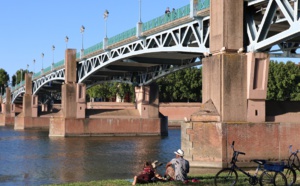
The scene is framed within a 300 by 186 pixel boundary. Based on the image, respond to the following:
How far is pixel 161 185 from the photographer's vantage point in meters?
13.7

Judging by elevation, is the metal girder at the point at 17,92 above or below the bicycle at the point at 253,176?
above

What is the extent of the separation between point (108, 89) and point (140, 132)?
45726 mm

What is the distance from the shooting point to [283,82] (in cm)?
7925

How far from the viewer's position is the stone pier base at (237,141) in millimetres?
23406

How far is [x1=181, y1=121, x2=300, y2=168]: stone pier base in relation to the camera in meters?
23.4

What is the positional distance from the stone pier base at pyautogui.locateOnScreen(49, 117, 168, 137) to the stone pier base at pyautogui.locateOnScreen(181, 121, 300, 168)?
33105mm

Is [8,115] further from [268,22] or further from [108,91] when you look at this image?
[268,22]

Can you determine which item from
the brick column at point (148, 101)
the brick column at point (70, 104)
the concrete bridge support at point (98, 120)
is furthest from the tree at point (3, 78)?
the brick column at point (148, 101)

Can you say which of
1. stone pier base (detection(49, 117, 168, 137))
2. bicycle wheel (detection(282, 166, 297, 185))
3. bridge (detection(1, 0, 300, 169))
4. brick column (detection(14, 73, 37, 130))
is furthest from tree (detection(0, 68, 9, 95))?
bicycle wheel (detection(282, 166, 297, 185))

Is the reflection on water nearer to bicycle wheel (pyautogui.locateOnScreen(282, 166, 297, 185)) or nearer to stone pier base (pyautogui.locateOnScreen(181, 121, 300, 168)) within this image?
stone pier base (pyautogui.locateOnScreen(181, 121, 300, 168))

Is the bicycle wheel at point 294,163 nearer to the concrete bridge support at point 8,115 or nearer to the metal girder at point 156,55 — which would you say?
the metal girder at point 156,55

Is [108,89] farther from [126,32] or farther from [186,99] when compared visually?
[126,32]

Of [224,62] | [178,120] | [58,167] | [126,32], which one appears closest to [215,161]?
[224,62]

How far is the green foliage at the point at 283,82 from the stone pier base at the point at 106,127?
27.7 m
